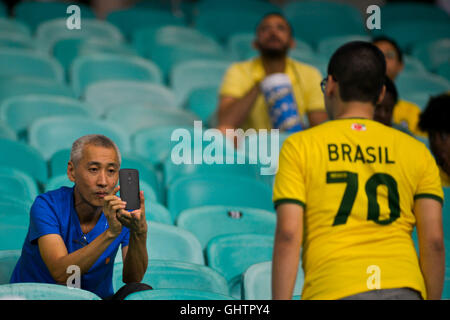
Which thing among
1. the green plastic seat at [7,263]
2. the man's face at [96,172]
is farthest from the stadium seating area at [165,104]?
the man's face at [96,172]

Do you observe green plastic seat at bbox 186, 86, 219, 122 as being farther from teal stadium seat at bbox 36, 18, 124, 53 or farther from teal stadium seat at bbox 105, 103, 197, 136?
teal stadium seat at bbox 36, 18, 124, 53

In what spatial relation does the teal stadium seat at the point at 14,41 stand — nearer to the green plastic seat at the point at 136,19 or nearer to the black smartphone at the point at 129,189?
the green plastic seat at the point at 136,19

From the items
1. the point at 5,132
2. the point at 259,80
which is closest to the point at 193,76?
the point at 259,80

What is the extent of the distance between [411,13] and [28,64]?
4456 mm

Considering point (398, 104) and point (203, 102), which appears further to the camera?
point (203, 102)

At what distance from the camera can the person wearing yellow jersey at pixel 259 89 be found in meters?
4.07

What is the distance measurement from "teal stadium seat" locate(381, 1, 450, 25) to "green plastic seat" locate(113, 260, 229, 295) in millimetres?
5618

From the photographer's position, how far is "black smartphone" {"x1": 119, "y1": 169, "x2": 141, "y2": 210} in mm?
1957

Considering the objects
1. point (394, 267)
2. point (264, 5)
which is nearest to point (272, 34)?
point (394, 267)

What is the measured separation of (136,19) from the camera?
6.88m

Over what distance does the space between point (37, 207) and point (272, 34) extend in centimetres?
243

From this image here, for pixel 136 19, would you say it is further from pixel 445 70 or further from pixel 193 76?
pixel 445 70

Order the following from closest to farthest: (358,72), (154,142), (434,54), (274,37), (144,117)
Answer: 1. (358,72)
2. (154,142)
3. (274,37)
4. (144,117)
5. (434,54)
